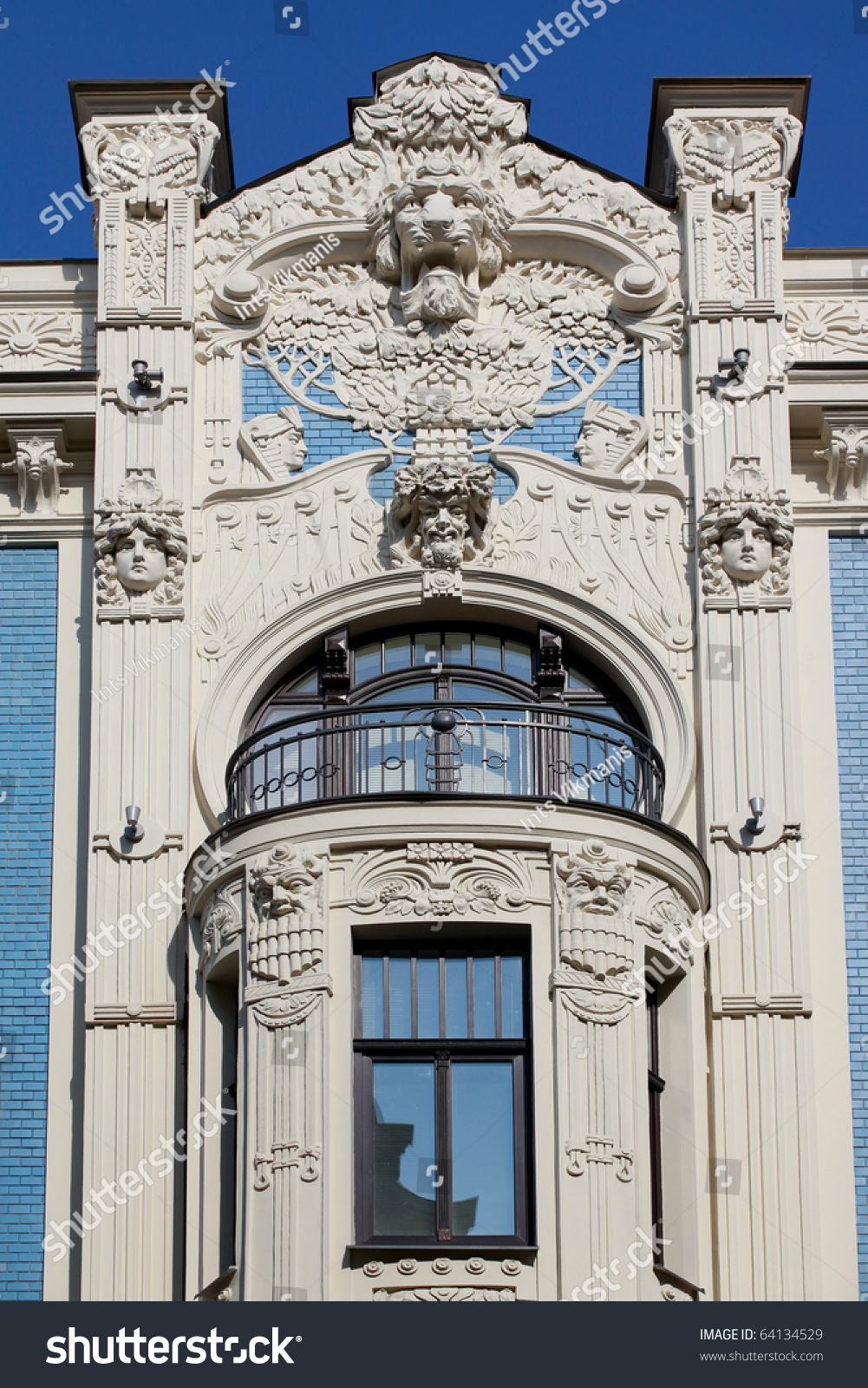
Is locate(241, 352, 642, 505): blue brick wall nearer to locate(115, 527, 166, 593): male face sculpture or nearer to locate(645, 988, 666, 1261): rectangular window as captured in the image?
locate(115, 527, 166, 593): male face sculpture

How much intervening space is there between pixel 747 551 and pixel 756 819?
2448 millimetres

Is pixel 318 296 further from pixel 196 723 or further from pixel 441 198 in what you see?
pixel 196 723

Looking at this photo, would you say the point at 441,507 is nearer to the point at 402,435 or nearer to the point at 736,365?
the point at 402,435

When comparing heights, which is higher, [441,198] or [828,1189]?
[441,198]

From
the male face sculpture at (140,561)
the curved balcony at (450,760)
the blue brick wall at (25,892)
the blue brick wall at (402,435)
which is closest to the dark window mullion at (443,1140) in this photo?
the curved balcony at (450,760)

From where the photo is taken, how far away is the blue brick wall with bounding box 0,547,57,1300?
19.1 metres

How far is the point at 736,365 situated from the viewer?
21.9m

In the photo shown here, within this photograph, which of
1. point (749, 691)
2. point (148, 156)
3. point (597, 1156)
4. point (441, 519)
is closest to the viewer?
point (597, 1156)

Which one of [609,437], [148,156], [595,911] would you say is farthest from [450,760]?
[148,156]

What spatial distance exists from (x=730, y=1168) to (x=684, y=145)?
31.0 feet
